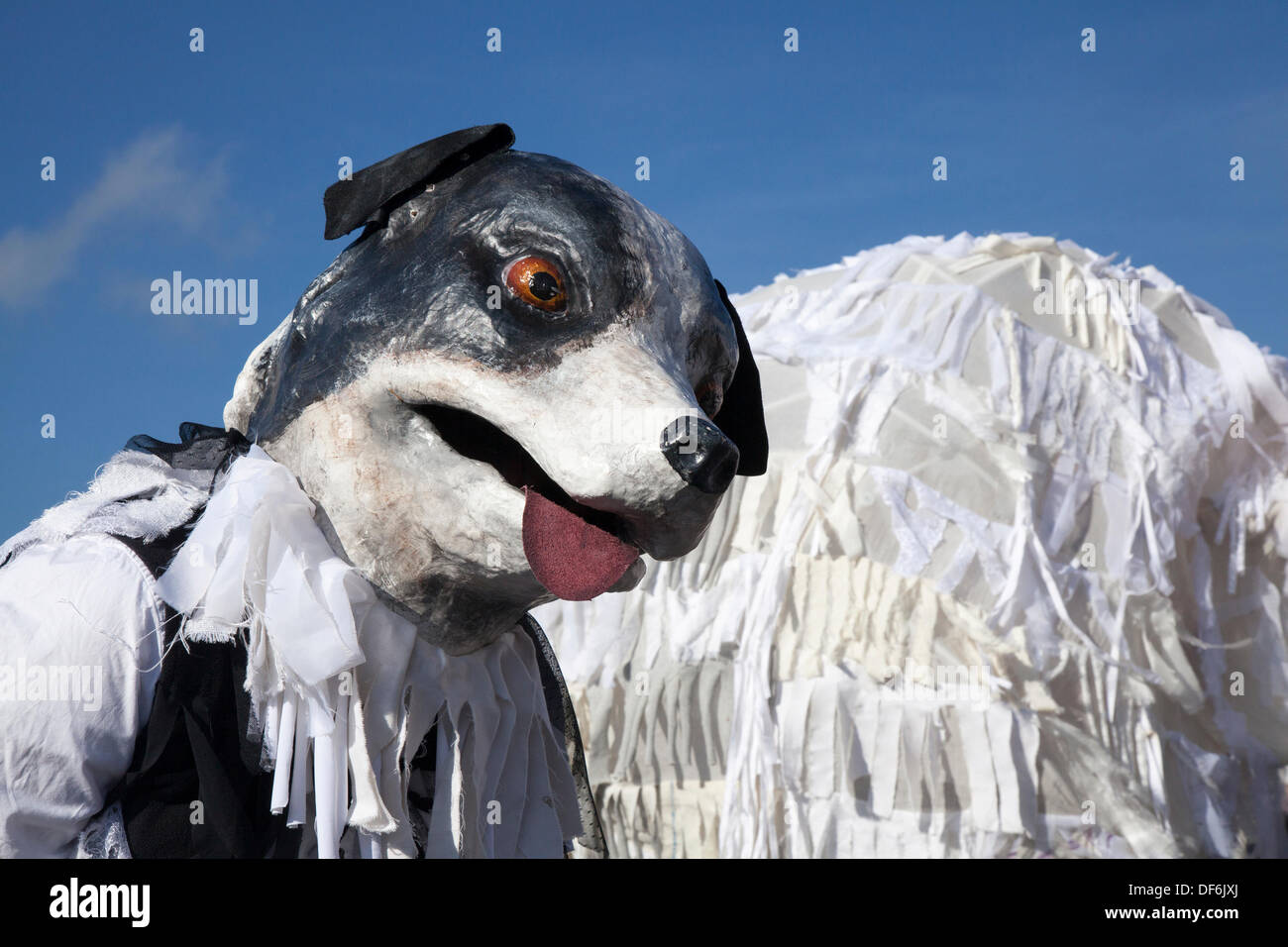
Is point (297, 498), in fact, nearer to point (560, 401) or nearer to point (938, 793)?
point (560, 401)

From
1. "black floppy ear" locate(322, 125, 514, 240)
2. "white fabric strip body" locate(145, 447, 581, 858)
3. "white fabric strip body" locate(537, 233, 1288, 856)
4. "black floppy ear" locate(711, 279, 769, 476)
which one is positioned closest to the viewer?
"white fabric strip body" locate(145, 447, 581, 858)

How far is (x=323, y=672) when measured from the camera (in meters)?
1.31

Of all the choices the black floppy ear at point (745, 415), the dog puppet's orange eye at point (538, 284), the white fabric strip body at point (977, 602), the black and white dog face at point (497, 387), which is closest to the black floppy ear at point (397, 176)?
the black and white dog face at point (497, 387)

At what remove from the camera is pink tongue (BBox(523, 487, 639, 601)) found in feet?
4.24

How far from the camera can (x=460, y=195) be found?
4.77 ft

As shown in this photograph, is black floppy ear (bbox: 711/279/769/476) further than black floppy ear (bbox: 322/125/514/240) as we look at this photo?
Yes

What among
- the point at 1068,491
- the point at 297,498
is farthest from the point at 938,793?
the point at 297,498

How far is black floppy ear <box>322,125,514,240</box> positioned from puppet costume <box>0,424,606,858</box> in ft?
0.96

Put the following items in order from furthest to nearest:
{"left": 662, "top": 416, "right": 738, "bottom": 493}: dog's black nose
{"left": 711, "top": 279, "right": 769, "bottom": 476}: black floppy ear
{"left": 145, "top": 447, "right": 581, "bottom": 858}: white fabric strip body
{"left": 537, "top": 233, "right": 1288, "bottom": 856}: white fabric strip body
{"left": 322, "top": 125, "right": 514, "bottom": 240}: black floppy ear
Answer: {"left": 537, "top": 233, "right": 1288, "bottom": 856}: white fabric strip body
{"left": 711, "top": 279, "right": 769, "bottom": 476}: black floppy ear
{"left": 322, "top": 125, "right": 514, "bottom": 240}: black floppy ear
{"left": 145, "top": 447, "right": 581, "bottom": 858}: white fabric strip body
{"left": 662, "top": 416, "right": 738, "bottom": 493}: dog's black nose

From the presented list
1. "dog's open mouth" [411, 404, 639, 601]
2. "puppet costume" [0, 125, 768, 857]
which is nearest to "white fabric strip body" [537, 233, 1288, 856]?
"puppet costume" [0, 125, 768, 857]

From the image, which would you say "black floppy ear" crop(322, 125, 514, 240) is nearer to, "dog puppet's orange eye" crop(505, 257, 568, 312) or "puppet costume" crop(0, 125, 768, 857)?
"puppet costume" crop(0, 125, 768, 857)

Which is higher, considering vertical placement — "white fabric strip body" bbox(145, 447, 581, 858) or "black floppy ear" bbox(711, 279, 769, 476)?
"black floppy ear" bbox(711, 279, 769, 476)

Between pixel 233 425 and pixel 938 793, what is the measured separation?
81.4 inches

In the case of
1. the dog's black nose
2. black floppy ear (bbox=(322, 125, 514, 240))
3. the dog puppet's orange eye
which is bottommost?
the dog's black nose
